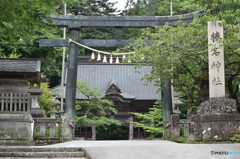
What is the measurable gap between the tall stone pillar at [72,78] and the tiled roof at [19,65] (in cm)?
254

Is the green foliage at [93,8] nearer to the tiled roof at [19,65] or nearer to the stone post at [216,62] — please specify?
the tiled roof at [19,65]

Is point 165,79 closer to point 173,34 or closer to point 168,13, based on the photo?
point 173,34

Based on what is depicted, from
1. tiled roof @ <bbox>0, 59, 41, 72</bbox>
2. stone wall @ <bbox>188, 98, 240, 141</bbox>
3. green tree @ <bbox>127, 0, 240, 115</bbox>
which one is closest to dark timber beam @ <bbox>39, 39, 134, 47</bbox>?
green tree @ <bbox>127, 0, 240, 115</bbox>

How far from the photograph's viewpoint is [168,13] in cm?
3206

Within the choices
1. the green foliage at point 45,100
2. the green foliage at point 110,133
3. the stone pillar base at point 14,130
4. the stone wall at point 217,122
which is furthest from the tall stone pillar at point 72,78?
the green foliage at point 110,133

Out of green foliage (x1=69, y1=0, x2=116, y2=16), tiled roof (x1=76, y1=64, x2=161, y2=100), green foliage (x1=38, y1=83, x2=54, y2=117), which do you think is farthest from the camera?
green foliage (x1=69, y1=0, x2=116, y2=16)

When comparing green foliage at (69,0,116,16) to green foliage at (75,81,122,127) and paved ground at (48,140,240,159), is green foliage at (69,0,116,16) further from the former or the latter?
paved ground at (48,140,240,159)

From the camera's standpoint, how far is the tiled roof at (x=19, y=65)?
1354cm

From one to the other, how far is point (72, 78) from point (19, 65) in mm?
3799

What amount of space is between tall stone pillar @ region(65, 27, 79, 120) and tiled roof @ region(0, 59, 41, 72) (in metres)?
2.54

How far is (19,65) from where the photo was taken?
14234 millimetres

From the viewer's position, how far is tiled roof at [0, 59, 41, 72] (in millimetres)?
13544

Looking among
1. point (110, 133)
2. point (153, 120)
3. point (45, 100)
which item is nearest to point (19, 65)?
point (45, 100)

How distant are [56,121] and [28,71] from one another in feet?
7.17
